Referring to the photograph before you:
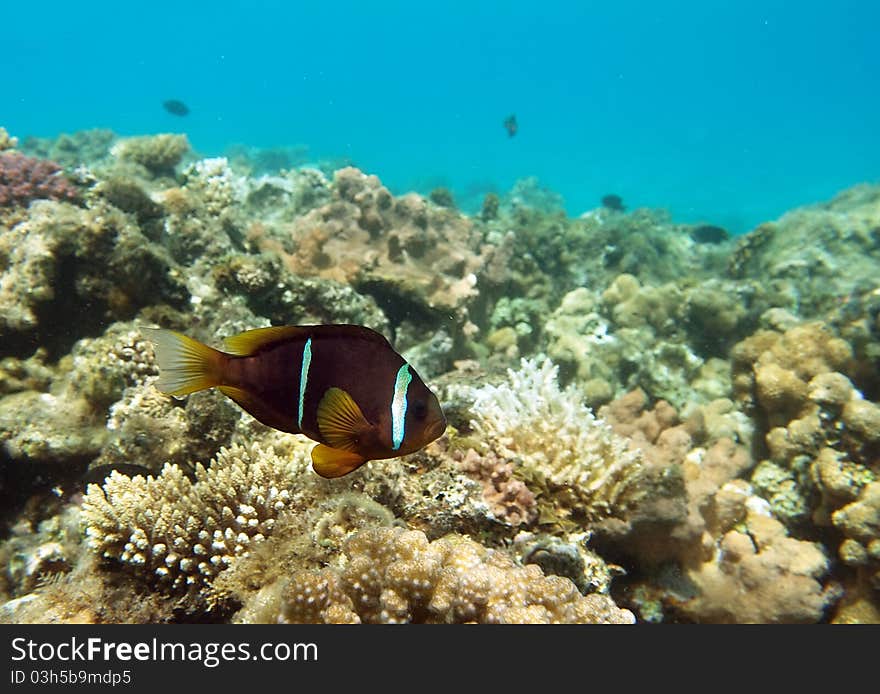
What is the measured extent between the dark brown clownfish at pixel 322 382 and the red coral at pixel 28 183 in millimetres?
8036

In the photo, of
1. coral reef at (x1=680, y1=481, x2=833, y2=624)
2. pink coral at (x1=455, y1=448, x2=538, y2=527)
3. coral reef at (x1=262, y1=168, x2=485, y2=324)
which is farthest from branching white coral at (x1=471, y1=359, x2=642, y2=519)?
coral reef at (x1=262, y1=168, x2=485, y2=324)

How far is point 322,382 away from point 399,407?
0.90 feet

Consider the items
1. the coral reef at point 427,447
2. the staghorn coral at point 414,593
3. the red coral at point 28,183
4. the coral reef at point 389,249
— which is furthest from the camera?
the red coral at point 28,183

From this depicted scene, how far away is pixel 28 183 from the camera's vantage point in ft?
25.7

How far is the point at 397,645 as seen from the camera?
2.19m

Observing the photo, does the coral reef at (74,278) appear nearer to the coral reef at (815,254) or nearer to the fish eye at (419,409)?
the fish eye at (419,409)

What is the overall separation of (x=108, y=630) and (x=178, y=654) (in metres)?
0.36

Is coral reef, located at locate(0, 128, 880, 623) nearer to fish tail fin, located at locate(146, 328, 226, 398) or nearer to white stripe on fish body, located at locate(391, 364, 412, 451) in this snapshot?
white stripe on fish body, located at locate(391, 364, 412, 451)

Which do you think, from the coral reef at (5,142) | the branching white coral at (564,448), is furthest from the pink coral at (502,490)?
the coral reef at (5,142)

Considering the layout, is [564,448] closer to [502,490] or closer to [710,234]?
[502,490]

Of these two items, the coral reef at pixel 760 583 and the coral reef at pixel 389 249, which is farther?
the coral reef at pixel 389 249

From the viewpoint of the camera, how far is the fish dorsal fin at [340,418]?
1.64 meters

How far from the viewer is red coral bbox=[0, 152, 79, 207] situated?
7.72 metres

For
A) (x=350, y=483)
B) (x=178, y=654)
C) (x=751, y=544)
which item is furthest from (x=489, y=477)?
(x=751, y=544)
